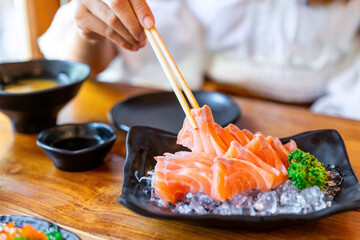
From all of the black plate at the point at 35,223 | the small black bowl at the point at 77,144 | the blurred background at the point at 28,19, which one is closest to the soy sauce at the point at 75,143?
the small black bowl at the point at 77,144

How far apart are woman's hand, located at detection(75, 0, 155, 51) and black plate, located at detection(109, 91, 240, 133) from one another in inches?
10.7

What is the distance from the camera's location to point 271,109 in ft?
5.46

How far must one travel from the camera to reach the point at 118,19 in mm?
1281

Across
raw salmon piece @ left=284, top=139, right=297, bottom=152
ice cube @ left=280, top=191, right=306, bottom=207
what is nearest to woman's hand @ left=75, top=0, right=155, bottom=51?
raw salmon piece @ left=284, top=139, right=297, bottom=152

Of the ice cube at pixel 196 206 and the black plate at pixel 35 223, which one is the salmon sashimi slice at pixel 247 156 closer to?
the ice cube at pixel 196 206

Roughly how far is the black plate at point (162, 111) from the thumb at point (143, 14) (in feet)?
1.32

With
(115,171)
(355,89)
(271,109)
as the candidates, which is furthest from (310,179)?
(355,89)

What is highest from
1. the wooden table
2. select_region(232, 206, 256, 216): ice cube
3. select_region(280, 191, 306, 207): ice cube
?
select_region(280, 191, 306, 207): ice cube

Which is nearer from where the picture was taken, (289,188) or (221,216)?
(221,216)

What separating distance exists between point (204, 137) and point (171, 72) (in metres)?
0.24

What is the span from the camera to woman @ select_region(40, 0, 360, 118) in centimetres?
198

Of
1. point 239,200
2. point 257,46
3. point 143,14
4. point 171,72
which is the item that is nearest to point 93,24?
point 143,14

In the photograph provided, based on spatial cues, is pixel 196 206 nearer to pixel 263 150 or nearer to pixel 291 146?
pixel 263 150

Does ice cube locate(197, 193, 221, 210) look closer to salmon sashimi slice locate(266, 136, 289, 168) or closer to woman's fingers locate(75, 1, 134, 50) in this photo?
salmon sashimi slice locate(266, 136, 289, 168)
